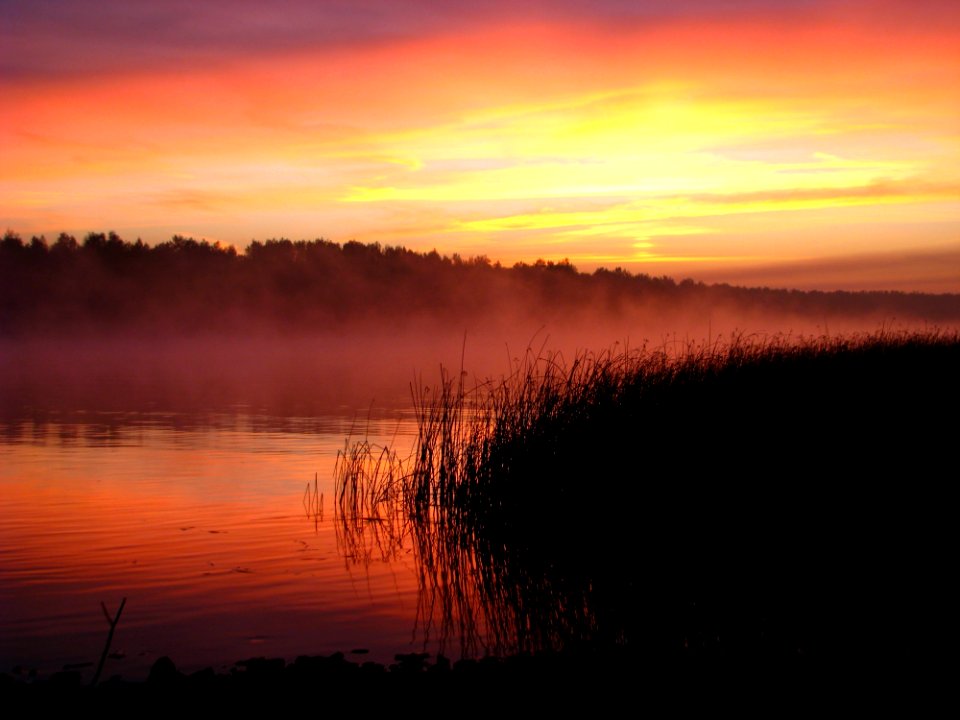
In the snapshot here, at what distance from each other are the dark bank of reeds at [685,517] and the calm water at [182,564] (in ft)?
2.10

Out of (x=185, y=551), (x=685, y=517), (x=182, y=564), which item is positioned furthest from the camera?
(x=685, y=517)

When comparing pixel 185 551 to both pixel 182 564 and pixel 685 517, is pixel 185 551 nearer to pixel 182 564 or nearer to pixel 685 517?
pixel 182 564

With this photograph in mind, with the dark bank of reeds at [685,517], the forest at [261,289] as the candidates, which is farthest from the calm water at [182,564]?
the forest at [261,289]

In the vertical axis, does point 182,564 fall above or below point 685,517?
below

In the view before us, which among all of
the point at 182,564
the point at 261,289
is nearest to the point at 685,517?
the point at 182,564

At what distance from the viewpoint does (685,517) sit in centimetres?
1029

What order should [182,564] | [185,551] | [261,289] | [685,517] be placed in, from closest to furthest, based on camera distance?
1. [182,564]
2. [185,551]
3. [685,517]
4. [261,289]

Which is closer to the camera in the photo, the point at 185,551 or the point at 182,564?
the point at 182,564

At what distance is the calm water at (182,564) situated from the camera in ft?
22.2

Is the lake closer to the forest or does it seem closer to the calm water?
the calm water

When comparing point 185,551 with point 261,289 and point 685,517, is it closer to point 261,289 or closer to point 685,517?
point 685,517

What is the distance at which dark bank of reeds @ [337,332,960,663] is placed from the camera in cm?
720

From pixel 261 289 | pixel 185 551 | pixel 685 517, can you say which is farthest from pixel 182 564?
pixel 261 289

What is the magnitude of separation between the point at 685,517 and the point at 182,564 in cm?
494
